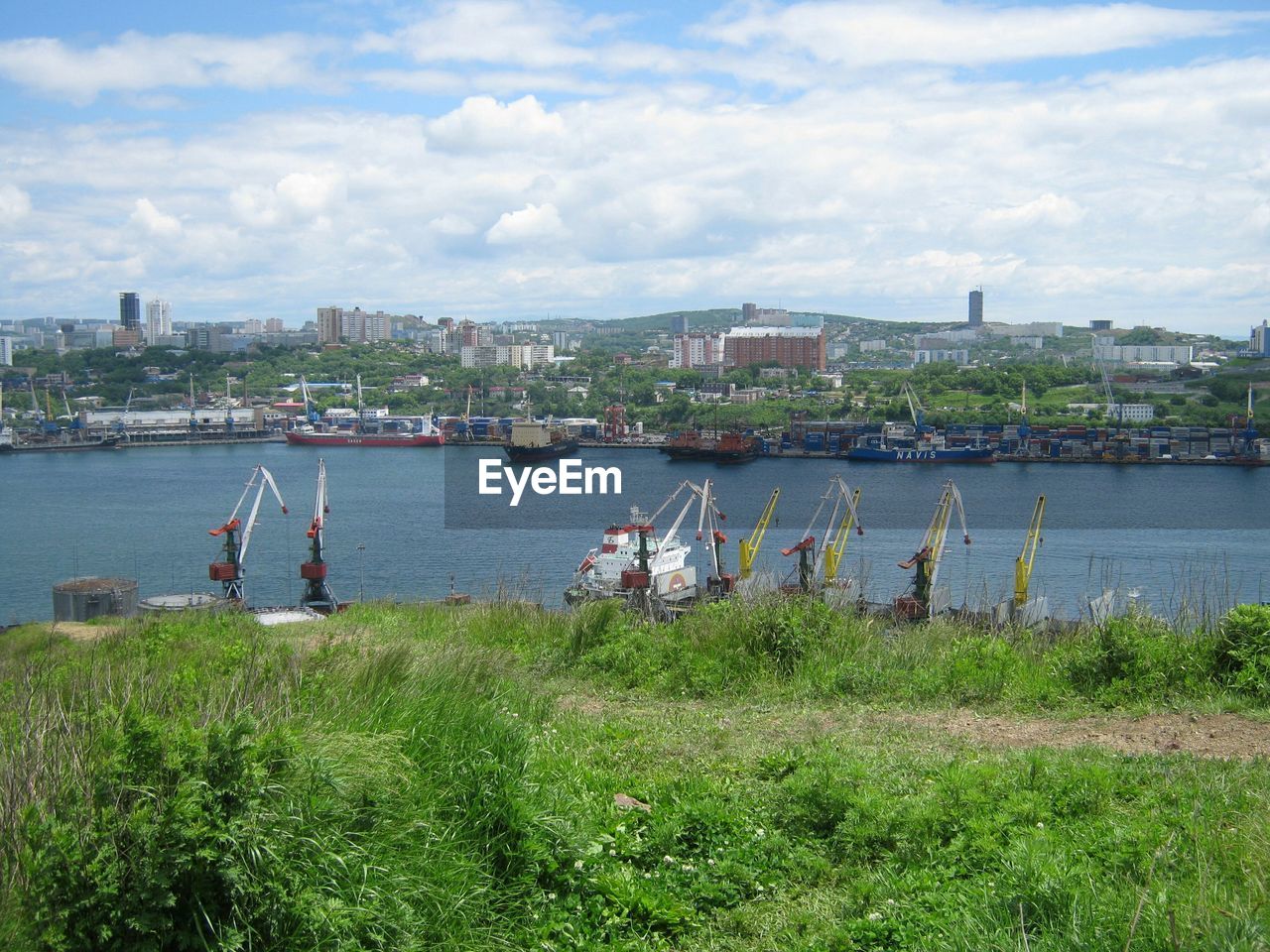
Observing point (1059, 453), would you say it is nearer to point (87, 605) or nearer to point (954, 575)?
point (954, 575)

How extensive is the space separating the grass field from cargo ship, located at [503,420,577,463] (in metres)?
49.4

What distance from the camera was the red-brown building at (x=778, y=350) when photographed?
93.4m

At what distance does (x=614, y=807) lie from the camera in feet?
9.22

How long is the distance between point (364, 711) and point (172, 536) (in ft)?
97.5

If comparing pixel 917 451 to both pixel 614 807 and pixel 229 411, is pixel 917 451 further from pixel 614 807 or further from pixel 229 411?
pixel 614 807

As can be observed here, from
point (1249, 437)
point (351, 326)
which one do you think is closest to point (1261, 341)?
point (1249, 437)

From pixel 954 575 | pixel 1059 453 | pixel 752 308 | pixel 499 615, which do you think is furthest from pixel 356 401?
pixel 752 308

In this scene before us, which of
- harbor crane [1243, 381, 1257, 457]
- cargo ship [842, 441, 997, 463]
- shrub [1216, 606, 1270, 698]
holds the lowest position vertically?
cargo ship [842, 441, 997, 463]

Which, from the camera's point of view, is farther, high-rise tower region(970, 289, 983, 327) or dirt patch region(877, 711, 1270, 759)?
high-rise tower region(970, 289, 983, 327)

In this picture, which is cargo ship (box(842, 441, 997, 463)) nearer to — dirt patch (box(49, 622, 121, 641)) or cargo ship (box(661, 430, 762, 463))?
cargo ship (box(661, 430, 762, 463))

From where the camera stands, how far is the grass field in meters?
1.86

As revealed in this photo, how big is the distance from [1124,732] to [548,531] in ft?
93.2

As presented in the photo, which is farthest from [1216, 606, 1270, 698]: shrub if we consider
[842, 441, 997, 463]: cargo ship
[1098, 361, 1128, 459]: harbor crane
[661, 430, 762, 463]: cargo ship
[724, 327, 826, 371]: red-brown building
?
[724, 327, 826, 371]: red-brown building

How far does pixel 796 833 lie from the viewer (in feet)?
8.96
